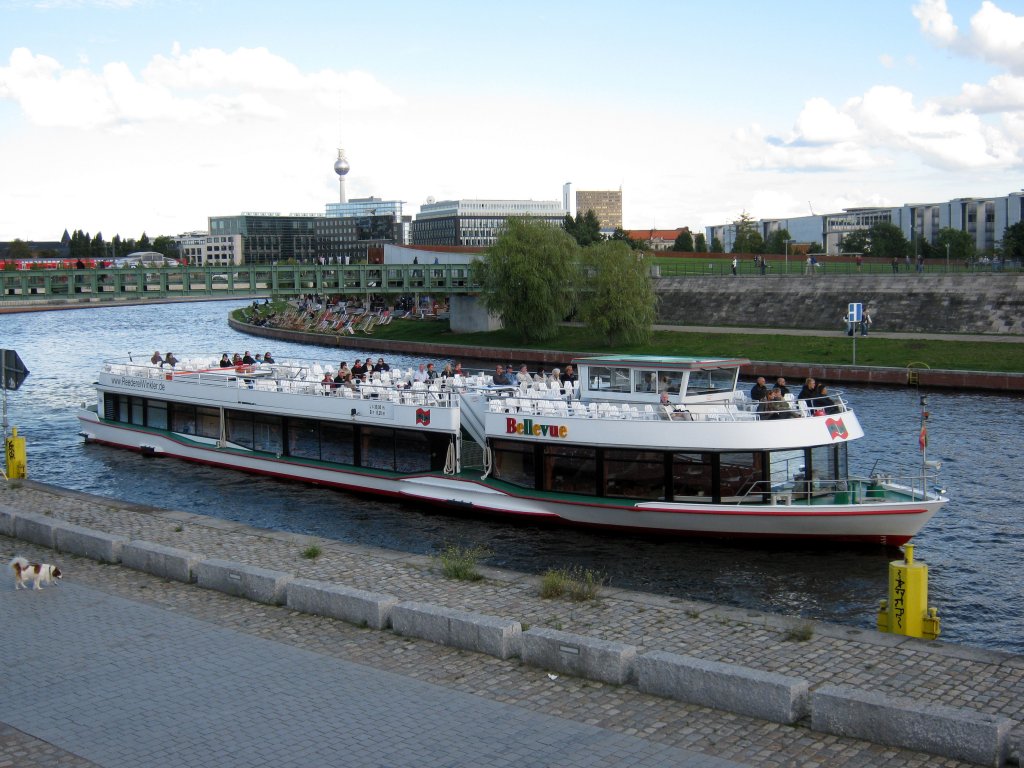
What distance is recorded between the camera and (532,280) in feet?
223

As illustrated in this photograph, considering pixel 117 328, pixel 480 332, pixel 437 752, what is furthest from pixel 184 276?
pixel 437 752

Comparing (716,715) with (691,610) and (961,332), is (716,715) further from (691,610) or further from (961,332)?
(961,332)

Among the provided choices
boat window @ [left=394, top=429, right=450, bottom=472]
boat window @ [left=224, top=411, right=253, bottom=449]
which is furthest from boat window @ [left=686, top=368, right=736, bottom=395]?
boat window @ [left=224, top=411, right=253, bottom=449]

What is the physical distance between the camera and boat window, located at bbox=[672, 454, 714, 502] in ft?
76.3

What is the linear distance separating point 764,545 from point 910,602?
966 centimetres

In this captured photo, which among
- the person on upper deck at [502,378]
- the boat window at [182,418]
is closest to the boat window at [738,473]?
the person on upper deck at [502,378]

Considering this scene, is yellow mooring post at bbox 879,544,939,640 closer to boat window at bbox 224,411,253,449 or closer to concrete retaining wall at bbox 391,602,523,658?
concrete retaining wall at bbox 391,602,523,658

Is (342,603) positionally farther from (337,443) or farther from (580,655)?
(337,443)

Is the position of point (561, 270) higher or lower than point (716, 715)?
higher

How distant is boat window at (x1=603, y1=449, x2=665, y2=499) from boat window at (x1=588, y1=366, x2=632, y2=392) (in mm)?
2363

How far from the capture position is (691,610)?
14180mm

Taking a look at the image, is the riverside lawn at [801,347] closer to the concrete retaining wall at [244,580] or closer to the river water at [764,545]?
the river water at [764,545]

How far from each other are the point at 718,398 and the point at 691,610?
11404 mm

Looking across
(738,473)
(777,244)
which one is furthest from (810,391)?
(777,244)
